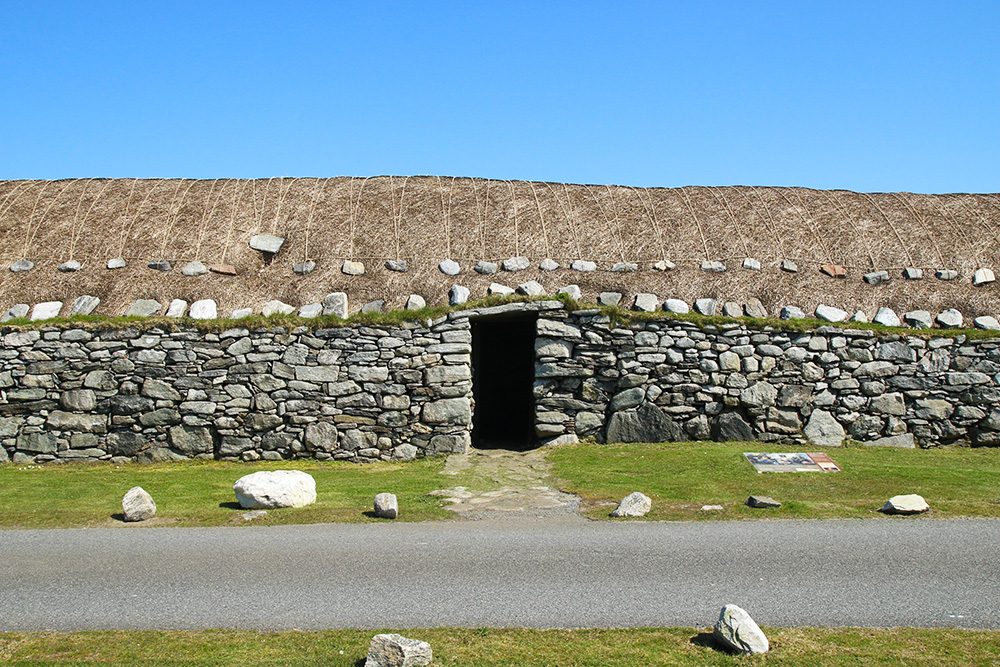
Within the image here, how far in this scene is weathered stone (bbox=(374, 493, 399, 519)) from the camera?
910 cm

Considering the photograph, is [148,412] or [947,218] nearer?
[148,412]

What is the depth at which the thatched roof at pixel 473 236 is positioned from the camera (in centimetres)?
1516

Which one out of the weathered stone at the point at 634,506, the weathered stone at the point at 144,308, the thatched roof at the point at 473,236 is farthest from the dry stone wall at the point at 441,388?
the weathered stone at the point at 634,506

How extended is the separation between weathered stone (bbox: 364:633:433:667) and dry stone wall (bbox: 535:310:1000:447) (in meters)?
9.07

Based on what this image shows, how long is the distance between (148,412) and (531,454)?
6.62 metres

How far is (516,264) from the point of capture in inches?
616

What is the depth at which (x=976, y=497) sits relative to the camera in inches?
381

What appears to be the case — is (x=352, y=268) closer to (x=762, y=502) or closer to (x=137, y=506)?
(x=137, y=506)

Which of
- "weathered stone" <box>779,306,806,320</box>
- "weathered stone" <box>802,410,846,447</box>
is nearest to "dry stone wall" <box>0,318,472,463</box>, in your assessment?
"weathered stone" <box>779,306,806,320</box>

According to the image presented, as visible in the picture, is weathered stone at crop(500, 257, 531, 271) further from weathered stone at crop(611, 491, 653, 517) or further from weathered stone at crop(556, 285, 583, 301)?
weathered stone at crop(611, 491, 653, 517)

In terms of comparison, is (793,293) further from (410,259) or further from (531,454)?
(410,259)

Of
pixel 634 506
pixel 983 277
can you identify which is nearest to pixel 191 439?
pixel 634 506

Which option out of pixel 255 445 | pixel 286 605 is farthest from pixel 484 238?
pixel 286 605

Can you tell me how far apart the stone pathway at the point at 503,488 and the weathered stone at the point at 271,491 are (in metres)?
1.77
